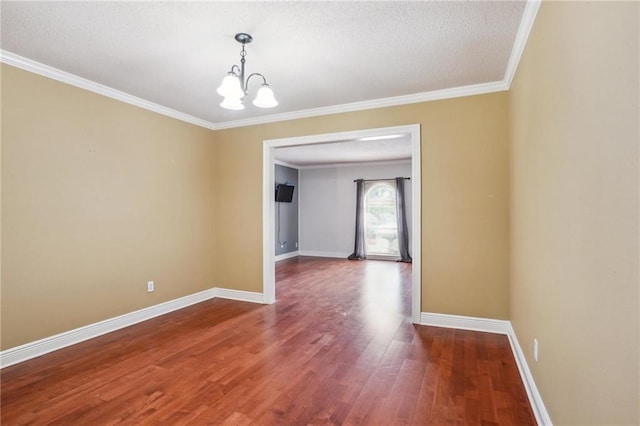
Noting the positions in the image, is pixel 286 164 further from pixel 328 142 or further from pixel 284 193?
pixel 328 142

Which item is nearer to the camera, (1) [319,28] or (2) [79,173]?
(1) [319,28]

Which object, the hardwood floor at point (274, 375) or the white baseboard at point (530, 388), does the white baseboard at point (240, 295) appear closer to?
the hardwood floor at point (274, 375)

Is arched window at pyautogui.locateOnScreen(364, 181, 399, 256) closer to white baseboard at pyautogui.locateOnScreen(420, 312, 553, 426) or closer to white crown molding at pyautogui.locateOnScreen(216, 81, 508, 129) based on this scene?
white crown molding at pyautogui.locateOnScreen(216, 81, 508, 129)

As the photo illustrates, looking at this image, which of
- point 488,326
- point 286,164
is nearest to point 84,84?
point 488,326

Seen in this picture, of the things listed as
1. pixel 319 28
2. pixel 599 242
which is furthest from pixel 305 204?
pixel 599 242

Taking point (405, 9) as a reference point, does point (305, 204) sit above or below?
below

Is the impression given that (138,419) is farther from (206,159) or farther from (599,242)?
(206,159)

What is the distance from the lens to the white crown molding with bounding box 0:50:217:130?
106 inches

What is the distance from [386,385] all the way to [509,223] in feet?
6.60

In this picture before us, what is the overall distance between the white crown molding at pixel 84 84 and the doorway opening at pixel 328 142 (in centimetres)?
122

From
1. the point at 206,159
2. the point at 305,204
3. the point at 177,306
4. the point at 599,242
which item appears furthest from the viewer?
the point at 305,204

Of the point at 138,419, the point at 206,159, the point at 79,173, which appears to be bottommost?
the point at 138,419

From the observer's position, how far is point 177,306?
13.9ft

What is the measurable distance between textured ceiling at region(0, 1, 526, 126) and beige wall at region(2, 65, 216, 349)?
39 cm
